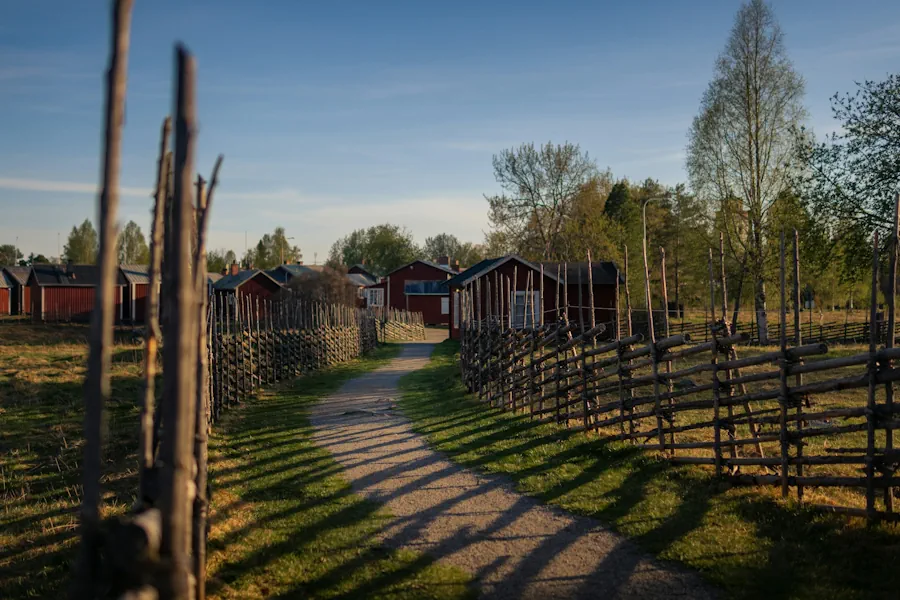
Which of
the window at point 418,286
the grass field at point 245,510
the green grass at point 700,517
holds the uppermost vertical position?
the window at point 418,286

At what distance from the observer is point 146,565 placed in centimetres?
317

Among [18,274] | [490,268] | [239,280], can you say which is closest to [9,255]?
[18,274]

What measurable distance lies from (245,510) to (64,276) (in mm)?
46956

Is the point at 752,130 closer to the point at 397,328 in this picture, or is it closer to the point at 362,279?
the point at 397,328

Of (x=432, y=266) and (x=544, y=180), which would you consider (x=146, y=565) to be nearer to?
(x=544, y=180)

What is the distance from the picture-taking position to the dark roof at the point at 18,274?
5562 cm

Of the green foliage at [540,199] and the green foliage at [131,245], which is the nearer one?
the green foliage at [540,199]

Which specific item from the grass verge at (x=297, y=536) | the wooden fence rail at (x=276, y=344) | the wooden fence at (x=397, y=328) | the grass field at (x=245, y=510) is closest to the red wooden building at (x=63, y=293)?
the wooden fence at (x=397, y=328)

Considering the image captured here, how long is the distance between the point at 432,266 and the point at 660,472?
155ft

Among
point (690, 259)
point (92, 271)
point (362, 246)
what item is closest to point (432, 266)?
point (690, 259)

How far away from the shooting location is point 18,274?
2232 inches

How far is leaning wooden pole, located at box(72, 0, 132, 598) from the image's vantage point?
334 cm

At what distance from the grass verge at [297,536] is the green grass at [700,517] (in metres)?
1.73

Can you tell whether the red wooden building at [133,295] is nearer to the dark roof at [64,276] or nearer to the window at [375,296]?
the dark roof at [64,276]
